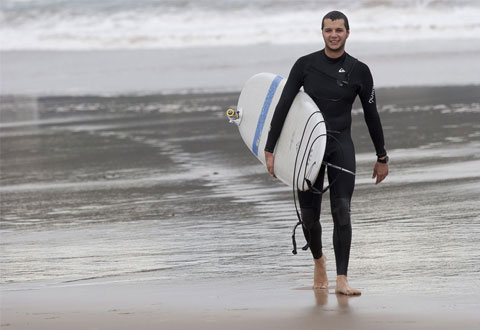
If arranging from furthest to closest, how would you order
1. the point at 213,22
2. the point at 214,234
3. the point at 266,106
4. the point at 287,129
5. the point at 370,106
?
1. the point at 213,22
2. the point at 214,234
3. the point at 266,106
4. the point at 287,129
5. the point at 370,106

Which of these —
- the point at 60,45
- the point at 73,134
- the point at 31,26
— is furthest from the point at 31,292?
the point at 31,26

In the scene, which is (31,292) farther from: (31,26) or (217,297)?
(31,26)

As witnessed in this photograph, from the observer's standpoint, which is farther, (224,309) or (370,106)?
(370,106)

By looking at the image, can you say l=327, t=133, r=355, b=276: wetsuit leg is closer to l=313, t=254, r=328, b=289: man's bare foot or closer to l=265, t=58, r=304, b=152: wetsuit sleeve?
l=313, t=254, r=328, b=289: man's bare foot

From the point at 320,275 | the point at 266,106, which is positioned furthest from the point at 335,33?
the point at 320,275

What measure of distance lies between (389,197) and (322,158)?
9.67ft

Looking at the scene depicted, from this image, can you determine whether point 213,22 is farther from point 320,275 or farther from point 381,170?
point 320,275

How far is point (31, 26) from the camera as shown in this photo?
119 ft

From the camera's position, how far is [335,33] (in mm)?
5184

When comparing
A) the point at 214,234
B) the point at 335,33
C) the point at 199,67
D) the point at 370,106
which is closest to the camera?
the point at 335,33

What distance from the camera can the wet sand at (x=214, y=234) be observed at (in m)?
4.65

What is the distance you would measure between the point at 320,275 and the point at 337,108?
0.91 metres

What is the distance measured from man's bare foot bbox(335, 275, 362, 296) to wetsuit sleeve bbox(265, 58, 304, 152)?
91cm

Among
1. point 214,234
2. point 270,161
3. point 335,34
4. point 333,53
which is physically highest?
point 335,34
